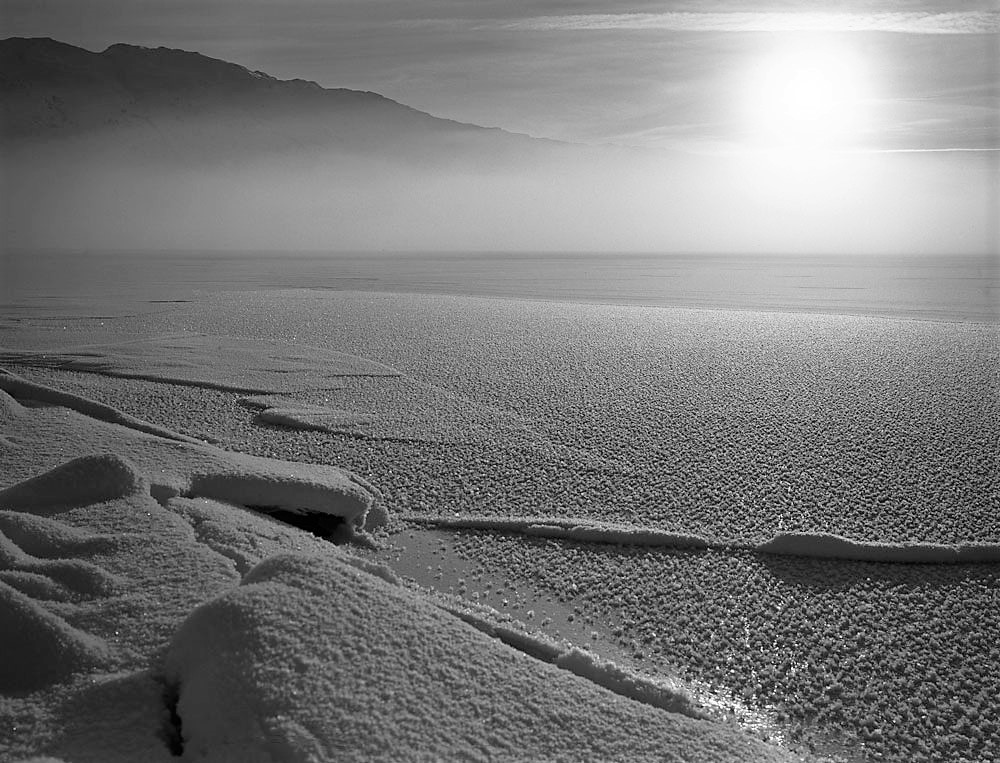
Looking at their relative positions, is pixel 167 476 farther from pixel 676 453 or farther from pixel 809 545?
pixel 809 545

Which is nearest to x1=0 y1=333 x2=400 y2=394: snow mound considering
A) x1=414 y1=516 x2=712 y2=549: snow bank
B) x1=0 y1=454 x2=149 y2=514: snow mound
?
x1=0 y1=454 x2=149 y2=514: snow mound

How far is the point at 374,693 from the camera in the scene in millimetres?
1411

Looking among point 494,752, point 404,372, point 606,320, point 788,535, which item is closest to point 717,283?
point 606,320

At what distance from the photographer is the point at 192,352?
483 centimetres

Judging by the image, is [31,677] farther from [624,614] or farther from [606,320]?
[606,320]

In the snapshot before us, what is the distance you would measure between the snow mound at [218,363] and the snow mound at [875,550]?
242 cm

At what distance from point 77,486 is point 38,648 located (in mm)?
798

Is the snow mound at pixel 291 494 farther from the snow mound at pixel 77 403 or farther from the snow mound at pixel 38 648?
the snow mound at pixel 38 648

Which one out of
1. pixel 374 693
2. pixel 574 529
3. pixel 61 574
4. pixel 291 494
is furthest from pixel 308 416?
pixel 374 693

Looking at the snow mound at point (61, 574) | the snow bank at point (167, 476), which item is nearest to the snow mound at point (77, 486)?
the snow bank at point (167, 476)

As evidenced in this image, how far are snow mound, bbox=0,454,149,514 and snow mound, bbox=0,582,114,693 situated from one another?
0.64 metres

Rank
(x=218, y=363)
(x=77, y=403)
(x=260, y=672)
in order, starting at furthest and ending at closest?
(x=218, y=363), (x=77, y=403), (x=260, y=672)

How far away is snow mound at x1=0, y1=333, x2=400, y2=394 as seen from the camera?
411cm

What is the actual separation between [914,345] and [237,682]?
477 centimetres
